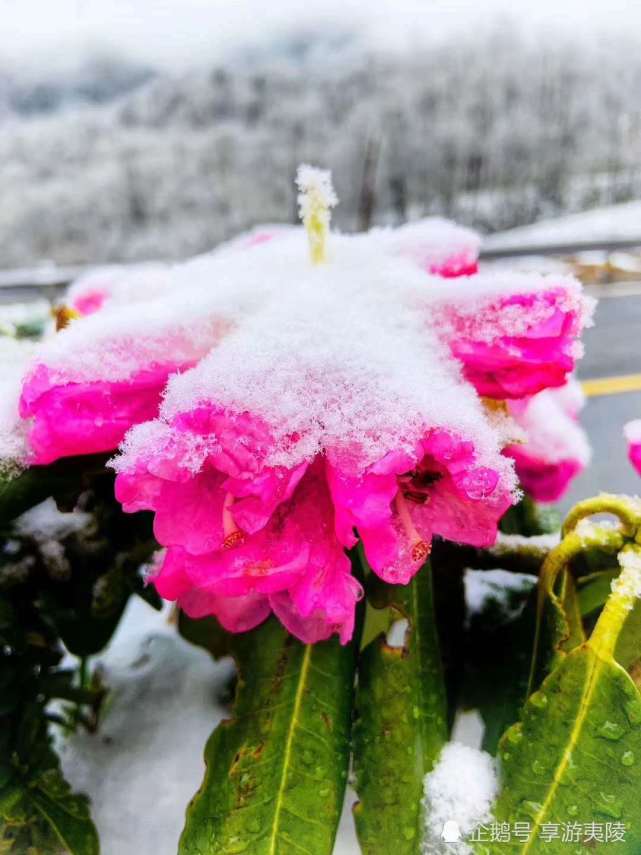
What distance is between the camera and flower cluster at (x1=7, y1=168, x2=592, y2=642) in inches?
10.8

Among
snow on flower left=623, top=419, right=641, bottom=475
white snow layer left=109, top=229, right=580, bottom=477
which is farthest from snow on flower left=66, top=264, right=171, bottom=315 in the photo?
snow on flower left=623, top=419, right=641, bottom=475

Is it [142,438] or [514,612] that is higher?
[142,438]

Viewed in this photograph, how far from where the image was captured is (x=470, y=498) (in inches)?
10.9

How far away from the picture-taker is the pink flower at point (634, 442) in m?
0.35

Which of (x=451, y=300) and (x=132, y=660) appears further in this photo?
(x=132, y=660)

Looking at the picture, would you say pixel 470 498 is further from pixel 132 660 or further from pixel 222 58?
pixel 222 58

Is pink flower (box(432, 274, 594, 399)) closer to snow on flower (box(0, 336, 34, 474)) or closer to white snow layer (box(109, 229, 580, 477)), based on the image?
white snow layer (box(109, 229, 580, 477))

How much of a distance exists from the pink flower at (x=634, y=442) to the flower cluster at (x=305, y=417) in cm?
6

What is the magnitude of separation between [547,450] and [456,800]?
22 centimetres

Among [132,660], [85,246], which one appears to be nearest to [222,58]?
[85,246]

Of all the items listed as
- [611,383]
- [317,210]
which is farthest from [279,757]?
[611,383]

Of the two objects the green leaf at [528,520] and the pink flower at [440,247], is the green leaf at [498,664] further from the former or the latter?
the pink flower at [440,247]

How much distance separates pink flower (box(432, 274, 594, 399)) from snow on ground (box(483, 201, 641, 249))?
8.70ft

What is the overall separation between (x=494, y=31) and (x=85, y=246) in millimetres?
3999
